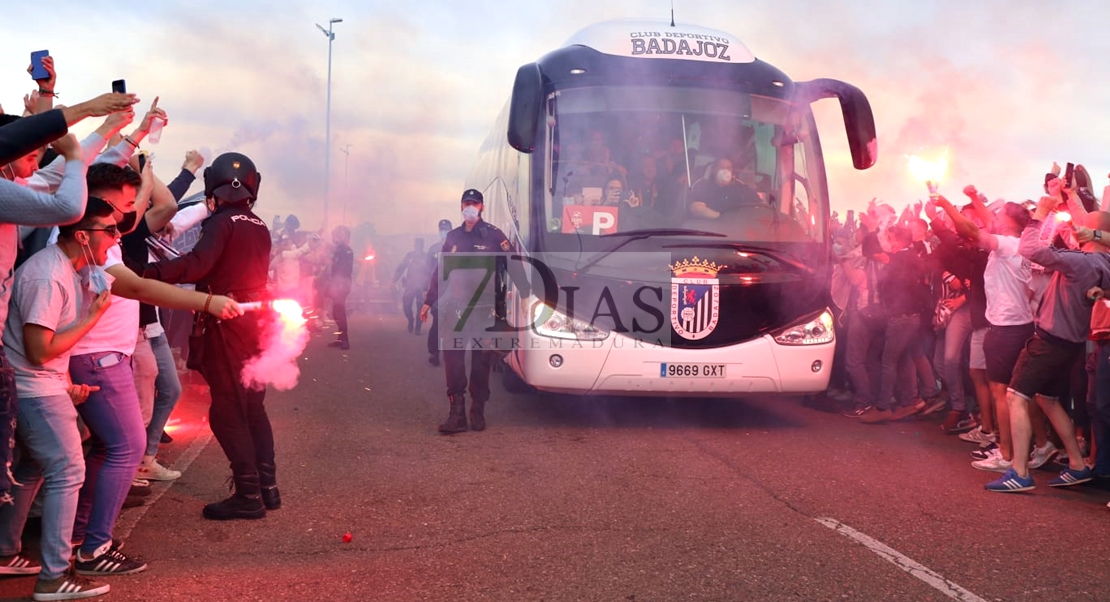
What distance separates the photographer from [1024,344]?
20.9 feet

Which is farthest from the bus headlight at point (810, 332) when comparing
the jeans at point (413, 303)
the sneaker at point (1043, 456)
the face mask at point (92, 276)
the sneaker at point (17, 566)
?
the jeans at point (413, 303)

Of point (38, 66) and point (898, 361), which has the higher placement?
point (38, 66)

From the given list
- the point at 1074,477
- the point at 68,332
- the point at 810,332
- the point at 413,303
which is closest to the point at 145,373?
the point at 68,332

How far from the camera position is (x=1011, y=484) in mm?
5707

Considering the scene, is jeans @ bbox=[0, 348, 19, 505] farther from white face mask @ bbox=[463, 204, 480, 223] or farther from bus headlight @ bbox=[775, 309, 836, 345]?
bus headlight @ bbox=[775, 309, 836, 345]

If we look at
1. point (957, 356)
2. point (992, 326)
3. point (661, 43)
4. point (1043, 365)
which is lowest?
point (957, 356)

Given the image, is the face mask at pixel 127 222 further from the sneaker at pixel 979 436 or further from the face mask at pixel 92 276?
the sneaker at pixel 979 436

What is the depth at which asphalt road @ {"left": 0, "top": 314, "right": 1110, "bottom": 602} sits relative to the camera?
3811 millimetres

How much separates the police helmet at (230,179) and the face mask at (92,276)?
1276 millimetres

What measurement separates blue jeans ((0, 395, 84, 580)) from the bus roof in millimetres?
5441

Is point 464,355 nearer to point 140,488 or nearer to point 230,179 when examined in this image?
point 140,488

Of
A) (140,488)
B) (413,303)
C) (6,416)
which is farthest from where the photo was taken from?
(413,303)

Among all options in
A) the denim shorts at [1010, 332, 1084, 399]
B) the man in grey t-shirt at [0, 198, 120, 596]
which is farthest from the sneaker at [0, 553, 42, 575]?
the denim shorts at [1010, 332, 1084, 399]

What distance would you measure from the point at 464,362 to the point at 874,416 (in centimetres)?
381
